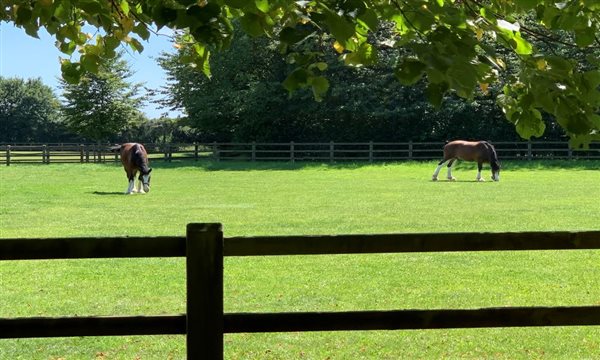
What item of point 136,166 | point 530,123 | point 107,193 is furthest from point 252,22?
point 107,193

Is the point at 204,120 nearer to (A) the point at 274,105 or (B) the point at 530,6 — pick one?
(A) the point at 274,105

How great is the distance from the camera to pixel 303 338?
5598 millimetres

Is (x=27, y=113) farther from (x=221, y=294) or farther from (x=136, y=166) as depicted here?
(x=221, y=294)

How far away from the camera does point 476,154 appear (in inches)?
968

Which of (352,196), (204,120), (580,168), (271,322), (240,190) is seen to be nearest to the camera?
(271,322)

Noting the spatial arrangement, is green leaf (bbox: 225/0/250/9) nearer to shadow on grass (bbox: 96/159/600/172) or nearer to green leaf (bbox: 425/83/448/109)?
green leaf (bbox: 425/83/448/109)

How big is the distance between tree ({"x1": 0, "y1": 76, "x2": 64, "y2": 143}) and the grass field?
70.4 m

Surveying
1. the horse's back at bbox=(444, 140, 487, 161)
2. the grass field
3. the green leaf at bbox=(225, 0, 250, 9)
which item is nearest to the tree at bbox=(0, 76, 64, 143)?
the horse's back at bbox=(444, 140, 487, 161)

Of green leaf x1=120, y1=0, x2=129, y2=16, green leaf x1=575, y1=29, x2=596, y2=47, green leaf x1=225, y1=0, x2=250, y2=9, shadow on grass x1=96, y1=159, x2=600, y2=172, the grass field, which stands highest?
green leaf x1=120, y1=0, x2=129, y2=16

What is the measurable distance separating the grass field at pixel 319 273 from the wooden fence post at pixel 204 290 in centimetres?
247

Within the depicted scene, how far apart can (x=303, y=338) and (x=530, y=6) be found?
3.71 metres

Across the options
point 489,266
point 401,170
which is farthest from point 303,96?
point 489,266

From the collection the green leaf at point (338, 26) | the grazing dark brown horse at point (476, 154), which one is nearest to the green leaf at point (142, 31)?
the green leaf at point (338, 26)

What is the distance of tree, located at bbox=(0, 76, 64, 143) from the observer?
85125 mm
